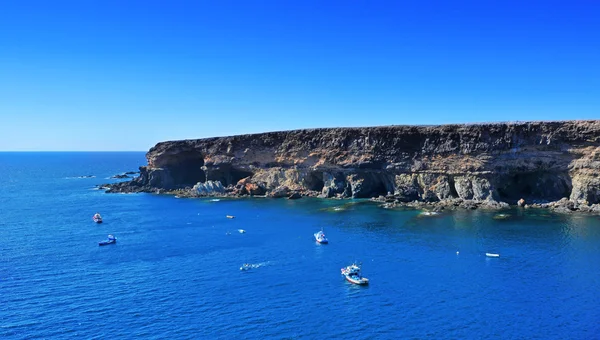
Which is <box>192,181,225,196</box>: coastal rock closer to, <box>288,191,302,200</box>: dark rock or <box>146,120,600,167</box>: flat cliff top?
<box>146,120,600,167</box>: flat cliff top

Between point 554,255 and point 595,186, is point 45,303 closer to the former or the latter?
point 554,255

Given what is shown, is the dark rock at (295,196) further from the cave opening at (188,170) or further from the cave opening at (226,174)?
the cave opening at (188,170)

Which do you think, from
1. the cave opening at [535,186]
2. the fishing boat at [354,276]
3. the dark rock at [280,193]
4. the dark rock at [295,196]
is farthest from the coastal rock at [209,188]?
the fishing boat at [354,276]

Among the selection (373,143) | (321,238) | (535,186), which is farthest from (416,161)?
(321,238)

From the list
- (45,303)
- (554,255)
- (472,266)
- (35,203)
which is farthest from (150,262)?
(35,203)

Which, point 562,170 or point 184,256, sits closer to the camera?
point 184,256

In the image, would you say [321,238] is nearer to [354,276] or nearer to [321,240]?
[321,240]
